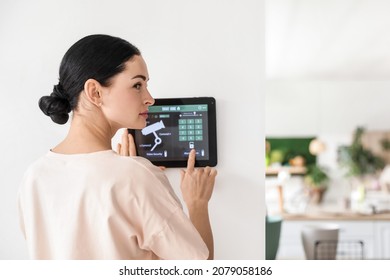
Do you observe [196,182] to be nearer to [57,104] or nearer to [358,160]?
[57,104]

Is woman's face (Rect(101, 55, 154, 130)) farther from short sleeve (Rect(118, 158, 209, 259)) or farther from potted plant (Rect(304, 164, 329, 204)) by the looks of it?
potted plant (Rect(304, 164, 329, 204))

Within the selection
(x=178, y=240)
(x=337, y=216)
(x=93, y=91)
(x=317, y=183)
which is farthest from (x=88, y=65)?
(x=317, y=183)

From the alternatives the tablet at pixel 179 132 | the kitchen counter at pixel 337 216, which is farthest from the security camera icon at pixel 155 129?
the kitchen counter at pixel 337 216

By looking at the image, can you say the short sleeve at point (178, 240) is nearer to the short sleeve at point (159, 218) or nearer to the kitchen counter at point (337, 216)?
the short sleeve at point (159, 218)

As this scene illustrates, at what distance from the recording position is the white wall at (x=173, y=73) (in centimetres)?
86

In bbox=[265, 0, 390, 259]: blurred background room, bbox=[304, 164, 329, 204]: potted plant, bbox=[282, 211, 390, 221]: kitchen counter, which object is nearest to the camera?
bbox=[265, 0, 390, 259]: blurred background room

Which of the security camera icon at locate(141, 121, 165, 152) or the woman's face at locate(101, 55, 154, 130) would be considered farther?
the security camera icon at locate(141, 121, 165, 152)

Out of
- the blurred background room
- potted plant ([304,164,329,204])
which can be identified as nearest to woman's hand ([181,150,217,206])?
the blurred background room

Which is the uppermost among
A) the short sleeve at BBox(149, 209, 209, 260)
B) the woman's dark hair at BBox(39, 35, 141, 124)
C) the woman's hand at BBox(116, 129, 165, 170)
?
the woman's dark hair at BBox(39, 35, 141, 124)

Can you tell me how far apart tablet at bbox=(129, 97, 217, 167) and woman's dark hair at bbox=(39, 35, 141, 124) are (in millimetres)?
149

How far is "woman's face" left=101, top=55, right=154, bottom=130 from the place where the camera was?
2.41 ft

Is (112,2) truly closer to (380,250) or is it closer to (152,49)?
(152,49)

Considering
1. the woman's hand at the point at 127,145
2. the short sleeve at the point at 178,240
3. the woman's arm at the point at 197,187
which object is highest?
the woman's hand at the point at 127,145
